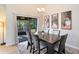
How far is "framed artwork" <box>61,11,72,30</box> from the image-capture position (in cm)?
225

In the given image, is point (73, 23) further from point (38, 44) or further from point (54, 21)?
point (38, 44)

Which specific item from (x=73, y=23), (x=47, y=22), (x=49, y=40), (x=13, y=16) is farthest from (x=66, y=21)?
(x=13, y=16)

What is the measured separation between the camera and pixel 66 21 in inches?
89.9

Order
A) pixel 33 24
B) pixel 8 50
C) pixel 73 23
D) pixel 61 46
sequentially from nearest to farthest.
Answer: pixel 8 50 → pixel 61 46 → pixel 33 24 → pixel 73 23

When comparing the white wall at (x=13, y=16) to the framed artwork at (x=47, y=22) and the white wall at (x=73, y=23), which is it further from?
the white wall at (x=73, y=23)

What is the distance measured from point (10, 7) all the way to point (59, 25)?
1.10 metres

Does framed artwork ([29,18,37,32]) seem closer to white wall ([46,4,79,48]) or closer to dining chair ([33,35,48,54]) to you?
dining chair ([33,35,48,54])

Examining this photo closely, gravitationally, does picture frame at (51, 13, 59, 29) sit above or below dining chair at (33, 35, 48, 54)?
above

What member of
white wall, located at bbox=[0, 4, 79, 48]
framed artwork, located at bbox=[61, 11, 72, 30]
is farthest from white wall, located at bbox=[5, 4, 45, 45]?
framed artwork, located at bbox=[61, 11, 72, 30]

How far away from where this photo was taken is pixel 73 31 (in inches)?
94.9

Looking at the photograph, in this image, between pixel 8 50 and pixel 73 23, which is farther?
pixel 73 23
